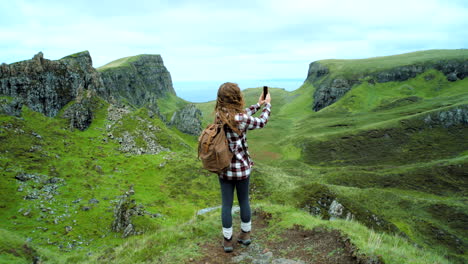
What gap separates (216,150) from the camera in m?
7.41

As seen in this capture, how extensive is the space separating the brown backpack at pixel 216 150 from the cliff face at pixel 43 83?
5594 cm

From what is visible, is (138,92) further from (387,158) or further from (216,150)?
(216,150)

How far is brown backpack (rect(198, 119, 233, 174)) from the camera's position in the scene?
7414 millimetres

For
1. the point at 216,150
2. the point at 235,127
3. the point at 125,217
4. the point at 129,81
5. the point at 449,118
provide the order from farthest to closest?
the point at 129,81 → the point at 449,118 → the point at 125,217 → the point at 235,127 → the point at 216,150

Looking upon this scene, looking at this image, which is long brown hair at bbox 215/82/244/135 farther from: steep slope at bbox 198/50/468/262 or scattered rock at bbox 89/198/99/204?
scattered rock at bbox 89/198/99/204

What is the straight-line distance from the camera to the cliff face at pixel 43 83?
54.9 m

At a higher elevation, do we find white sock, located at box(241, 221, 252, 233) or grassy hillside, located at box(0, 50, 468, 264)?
white sock, located at box(241, 221, 252, 233)

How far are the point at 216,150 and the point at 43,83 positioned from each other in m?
68.2

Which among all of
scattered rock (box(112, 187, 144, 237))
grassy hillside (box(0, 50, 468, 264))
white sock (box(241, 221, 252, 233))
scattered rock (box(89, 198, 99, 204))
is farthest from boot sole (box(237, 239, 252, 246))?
scattered rock (box(89, 198, 99, 204))

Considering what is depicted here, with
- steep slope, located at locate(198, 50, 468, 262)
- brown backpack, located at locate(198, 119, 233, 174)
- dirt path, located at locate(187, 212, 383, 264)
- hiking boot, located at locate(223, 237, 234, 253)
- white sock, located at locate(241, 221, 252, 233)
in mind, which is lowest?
steep slope, located at locate(198, 50, 468, 262)

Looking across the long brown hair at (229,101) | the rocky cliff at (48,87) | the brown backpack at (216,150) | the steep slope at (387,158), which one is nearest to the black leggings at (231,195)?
the brown backpack at (216,150)

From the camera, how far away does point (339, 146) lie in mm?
110250

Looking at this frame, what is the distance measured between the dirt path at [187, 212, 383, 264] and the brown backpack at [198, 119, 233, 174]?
3.09 meters

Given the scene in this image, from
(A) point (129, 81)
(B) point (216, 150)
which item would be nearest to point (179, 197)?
(B) point (216, 150)
